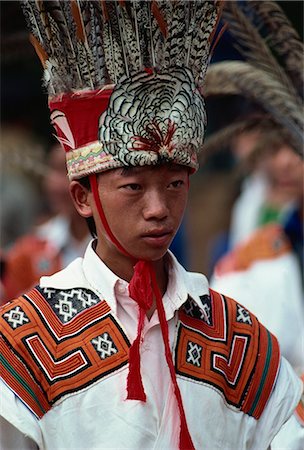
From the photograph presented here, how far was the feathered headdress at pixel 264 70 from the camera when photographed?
4.81 meters

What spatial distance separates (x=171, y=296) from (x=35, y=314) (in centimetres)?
42

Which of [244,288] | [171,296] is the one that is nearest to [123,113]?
[171,296]

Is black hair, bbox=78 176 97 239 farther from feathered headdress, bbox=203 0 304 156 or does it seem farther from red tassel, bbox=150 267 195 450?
feathered headdress, bbox=203 0 304 156

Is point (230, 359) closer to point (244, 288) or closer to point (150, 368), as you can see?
point (150, 368)

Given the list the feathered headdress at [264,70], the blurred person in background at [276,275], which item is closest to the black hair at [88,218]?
the feathered headdress at [264,70]

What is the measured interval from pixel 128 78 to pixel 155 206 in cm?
38

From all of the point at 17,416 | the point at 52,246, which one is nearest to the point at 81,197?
the point at 17,416

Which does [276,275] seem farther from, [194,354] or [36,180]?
[36,180]

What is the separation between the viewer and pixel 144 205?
363 centimetres

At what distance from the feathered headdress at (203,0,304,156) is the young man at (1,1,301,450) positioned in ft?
3.59

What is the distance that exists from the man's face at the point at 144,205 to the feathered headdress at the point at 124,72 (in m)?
0.04

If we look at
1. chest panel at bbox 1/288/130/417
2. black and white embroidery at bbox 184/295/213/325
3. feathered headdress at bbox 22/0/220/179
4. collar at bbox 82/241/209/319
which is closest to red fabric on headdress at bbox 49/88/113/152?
feathered headdress at bbox 22/0/220/179

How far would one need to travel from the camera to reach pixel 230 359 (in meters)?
3.88

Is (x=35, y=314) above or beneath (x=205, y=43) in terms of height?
beneath
